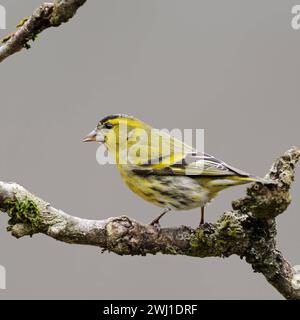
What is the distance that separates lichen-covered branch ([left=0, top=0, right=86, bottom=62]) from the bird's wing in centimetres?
134

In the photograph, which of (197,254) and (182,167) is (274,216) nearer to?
(197,254)

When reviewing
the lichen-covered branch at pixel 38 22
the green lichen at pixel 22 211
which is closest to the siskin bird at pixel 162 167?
the green lichen at pixel 22 211

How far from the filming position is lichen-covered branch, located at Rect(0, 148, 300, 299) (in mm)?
3170

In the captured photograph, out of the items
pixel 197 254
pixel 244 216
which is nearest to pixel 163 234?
pixel 197 254

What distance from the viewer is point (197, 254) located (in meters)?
3.68

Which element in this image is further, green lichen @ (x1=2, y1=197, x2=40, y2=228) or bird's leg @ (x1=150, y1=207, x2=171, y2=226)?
bird's leg @ (x1=150, y1=207, x2=171, y2=226)

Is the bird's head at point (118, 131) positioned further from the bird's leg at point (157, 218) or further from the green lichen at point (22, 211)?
the green lichen at point (22, 211)

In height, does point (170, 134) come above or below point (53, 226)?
above

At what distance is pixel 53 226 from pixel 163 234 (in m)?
0.67

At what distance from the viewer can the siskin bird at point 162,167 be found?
384cm

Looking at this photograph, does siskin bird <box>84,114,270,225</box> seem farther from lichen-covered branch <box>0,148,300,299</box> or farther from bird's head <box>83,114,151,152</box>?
lichen-covered branch <box>0,148,300,299</box>

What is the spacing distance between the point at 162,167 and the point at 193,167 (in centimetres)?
21

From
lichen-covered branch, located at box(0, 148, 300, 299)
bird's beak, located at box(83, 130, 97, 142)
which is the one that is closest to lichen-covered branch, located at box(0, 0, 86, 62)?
lichen-covered branch, located at box(0, 148, 300, 299)

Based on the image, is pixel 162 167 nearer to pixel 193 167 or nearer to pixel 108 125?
pixel 193 167
